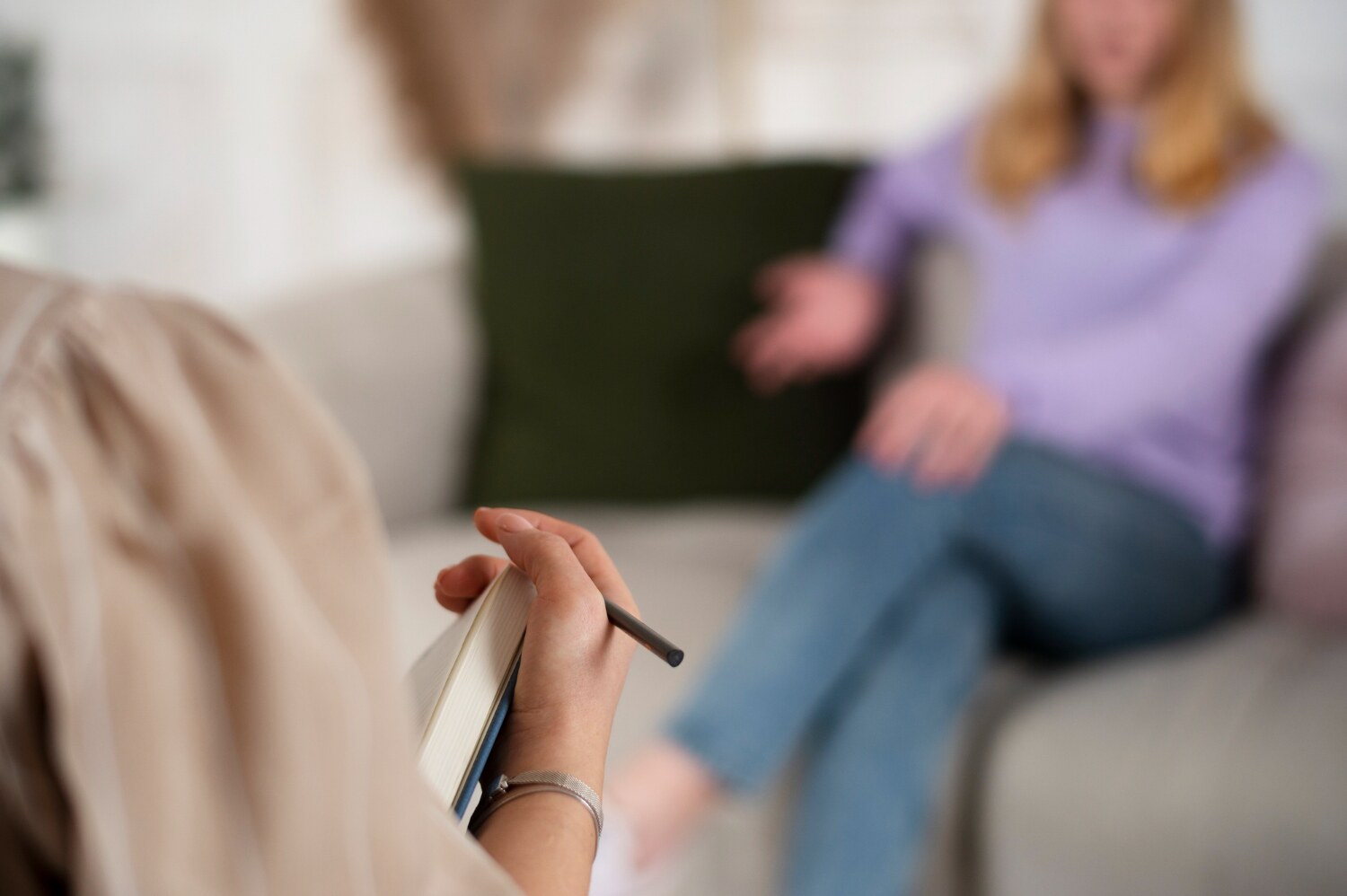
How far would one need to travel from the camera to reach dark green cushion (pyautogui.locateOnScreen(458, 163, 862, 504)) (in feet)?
4.11

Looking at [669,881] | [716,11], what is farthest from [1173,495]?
[716,11]

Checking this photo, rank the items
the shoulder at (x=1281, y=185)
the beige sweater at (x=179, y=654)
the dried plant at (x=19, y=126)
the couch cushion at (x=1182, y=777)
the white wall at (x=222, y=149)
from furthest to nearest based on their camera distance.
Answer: the white wall at (x=222, y=149)
the dried plant at (x=19, y=126)
the shoulder at (x=1281, y=185)
the couch cushion at (x=1182, y=777)
the beige sweater at (x=179, y=654)

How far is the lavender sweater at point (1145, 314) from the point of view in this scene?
3.33 ft

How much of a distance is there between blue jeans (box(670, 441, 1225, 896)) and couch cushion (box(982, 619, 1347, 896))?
58 mm

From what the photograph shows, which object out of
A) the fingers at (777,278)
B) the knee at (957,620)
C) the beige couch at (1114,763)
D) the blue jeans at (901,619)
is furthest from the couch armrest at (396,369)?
the knee at (957,620)

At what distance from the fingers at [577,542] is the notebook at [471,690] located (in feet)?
0.04

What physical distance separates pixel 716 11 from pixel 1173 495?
4.39 feet

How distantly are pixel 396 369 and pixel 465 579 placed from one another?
104cm

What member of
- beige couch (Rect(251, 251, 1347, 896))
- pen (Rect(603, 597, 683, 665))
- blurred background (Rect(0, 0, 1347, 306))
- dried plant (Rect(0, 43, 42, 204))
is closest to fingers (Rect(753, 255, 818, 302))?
beige couch (Rect(251, 251, 1347, 896))

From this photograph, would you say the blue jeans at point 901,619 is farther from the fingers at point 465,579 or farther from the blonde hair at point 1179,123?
the fingers at point 465,579

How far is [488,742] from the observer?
23 cm

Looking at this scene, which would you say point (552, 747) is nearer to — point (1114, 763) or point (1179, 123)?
point (1114, 763)

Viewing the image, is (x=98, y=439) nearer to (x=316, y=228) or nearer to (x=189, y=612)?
(x=189, y=612)

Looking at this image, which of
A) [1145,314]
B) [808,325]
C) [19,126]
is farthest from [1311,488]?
[19,126]
